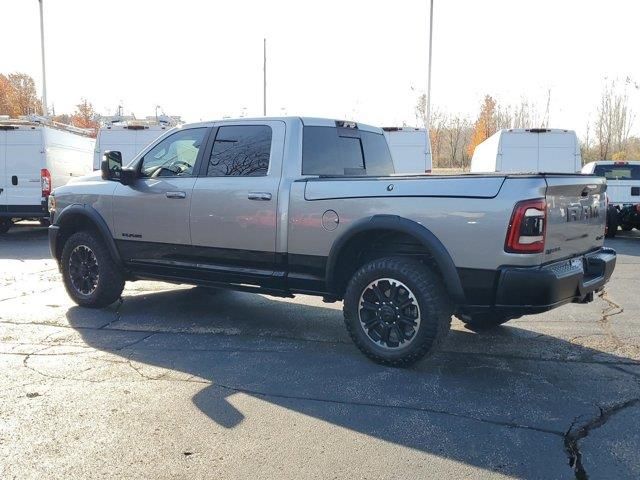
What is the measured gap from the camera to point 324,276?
5.15 metres

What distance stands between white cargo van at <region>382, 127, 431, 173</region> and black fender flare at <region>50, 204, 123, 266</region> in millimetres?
9070

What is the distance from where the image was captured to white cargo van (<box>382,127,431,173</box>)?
1438 cm

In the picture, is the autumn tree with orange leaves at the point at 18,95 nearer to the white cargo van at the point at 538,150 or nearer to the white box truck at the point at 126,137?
the white box truck at the point at 126,137

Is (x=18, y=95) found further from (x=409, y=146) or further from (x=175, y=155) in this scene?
(x=175, y=155)

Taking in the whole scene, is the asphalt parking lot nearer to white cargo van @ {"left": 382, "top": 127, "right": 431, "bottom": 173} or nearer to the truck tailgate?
the truck tailgate

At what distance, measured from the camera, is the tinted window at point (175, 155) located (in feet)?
19.8

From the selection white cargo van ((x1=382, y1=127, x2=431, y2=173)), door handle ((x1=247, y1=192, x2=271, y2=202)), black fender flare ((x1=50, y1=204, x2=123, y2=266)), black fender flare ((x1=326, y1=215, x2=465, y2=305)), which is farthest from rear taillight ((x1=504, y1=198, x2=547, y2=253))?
white cargo van ((x1=382, y1=127, x2=431, y2=173))

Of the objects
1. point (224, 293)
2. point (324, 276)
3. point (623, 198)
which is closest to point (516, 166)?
point (623, 198)

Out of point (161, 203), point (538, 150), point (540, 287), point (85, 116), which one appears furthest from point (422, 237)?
point (85, 116)

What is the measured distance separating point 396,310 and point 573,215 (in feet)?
5.09

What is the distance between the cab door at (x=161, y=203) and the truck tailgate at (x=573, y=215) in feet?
11.1

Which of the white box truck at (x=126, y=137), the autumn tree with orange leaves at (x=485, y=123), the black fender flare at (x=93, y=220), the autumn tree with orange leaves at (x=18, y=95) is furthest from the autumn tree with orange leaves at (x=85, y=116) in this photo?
the black fender flare at (x=93, y=220)

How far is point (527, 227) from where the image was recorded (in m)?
4.05

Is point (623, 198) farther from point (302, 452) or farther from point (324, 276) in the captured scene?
point (302, 452)
